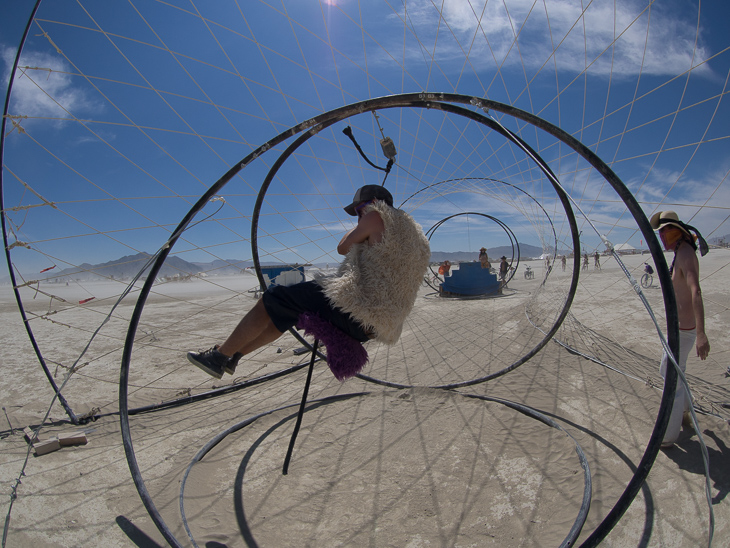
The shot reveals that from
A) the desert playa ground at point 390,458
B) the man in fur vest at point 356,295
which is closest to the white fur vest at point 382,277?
the man in fur vest at point 356,295

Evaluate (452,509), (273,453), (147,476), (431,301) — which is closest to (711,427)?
(452,509)

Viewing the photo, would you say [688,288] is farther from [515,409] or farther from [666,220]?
[515,409]

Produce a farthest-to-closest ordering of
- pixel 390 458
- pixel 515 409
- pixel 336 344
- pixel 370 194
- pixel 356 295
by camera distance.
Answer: pixel 515 409 < pixel 390 458 < pixel 370 194 < pixel 336 344 < pixel 356 295

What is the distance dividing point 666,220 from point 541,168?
57.2 inches

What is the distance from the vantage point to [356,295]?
271 cm

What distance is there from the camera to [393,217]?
284 cm

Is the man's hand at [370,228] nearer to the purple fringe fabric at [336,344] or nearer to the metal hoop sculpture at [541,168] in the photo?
the purple fringe fabric at [336,344]

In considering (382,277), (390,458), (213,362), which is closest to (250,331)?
(213,362)

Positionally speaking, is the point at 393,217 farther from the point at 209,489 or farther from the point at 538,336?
the point at 538,336

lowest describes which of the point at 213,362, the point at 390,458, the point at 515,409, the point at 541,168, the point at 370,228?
the point at 390,458

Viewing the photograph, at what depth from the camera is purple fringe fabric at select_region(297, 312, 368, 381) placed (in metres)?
2.77

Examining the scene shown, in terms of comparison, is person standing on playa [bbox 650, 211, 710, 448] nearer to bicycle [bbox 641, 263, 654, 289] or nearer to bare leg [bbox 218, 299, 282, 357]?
bare leg [bbox 218, 299, 282, 357]

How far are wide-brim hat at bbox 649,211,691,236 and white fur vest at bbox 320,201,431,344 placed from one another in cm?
212

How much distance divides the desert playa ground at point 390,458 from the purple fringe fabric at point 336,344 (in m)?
1.06
